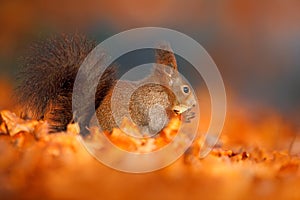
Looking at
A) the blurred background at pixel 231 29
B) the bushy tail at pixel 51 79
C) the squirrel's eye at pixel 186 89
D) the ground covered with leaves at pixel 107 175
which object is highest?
the blurred background at pixel 231 29

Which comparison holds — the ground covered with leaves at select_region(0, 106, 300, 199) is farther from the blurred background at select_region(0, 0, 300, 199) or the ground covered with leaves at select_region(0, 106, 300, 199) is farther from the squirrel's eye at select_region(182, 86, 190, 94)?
the squirrel's eye at select_region(182, 86, 190, 94)

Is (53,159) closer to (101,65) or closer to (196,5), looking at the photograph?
(101,65)

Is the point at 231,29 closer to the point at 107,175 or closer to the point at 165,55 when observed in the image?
the point at 165,55

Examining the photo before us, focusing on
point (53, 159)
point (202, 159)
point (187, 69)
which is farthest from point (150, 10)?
point (53, 159)

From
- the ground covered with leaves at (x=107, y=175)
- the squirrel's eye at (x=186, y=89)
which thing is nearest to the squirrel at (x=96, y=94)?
the squirrel's eye at (x=186, y=89)

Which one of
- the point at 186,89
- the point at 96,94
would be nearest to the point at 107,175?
the point at 96,94

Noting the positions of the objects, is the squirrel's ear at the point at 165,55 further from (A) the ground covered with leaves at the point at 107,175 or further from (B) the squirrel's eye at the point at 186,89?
(A) the ground covered with leaves at the point at 107,175

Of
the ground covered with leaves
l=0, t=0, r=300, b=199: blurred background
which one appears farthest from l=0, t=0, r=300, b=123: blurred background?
the ground covered with leaves
